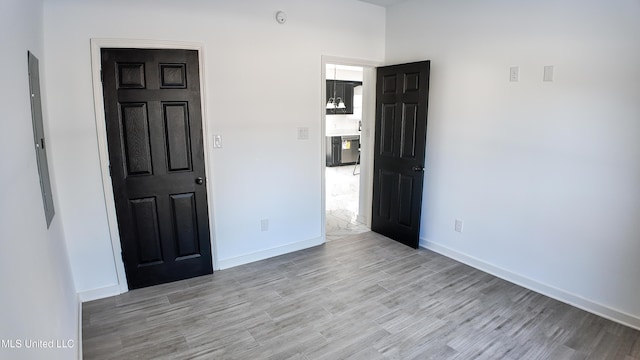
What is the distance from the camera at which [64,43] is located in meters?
2.54

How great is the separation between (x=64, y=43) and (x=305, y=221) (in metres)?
2.68

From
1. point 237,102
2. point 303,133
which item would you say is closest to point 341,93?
point 303,133

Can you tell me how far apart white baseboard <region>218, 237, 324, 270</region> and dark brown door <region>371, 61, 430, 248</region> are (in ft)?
3.07

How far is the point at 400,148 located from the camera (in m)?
3.96

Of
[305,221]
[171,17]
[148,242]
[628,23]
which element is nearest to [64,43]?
[171,17]

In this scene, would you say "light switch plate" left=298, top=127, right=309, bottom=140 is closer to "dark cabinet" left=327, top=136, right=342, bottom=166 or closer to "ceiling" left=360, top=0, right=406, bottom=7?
"ceiling" left=360, top=0, right=406, bottom=7

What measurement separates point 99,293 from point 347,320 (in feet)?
6.96

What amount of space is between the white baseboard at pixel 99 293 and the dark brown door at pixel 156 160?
12cm

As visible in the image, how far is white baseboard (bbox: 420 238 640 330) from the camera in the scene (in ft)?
8.43

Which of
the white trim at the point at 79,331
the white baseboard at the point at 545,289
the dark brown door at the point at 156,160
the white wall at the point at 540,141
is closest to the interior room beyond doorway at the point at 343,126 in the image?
the white baseboard at the point at 545,289

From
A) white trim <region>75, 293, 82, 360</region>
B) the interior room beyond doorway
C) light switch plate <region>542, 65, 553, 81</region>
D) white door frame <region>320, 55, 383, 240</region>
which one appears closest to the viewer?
white trim <region>75, 293, 82, 360</region>

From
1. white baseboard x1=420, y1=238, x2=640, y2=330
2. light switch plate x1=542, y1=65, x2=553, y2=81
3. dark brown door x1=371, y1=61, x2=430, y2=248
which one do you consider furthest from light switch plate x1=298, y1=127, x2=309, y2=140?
light switch plate x1=542, y1=65, x2=553, y2=81

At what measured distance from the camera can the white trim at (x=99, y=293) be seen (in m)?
2.87

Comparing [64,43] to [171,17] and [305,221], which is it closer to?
[171,17]
